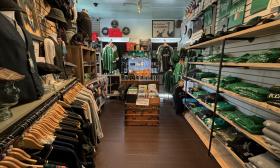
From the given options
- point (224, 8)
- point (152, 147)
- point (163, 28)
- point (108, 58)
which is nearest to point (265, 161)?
point (152, 147)

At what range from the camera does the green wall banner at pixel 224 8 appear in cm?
309

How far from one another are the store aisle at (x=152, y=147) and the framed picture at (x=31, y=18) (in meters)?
2.02

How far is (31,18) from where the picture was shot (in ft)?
7.01

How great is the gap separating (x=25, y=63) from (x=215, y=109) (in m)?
2.48

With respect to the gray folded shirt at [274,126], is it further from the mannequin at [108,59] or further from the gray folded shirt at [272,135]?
the mannequin at [108,59]

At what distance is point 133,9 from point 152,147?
5.32m

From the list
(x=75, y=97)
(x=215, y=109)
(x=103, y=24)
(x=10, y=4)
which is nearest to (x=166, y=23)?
(x=103, y=24)

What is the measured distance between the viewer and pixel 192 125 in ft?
12.6

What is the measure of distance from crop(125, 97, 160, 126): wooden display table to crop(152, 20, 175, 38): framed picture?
498 cm

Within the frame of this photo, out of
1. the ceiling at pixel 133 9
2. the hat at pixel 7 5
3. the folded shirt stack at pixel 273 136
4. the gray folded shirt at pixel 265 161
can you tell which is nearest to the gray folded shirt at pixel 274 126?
the folded shirt stack at pixel 273 136

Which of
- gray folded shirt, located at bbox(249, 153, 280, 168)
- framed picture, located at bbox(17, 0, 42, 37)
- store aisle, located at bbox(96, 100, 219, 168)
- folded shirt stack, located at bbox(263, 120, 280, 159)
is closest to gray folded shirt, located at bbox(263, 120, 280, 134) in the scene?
folded shirt stack, located at bbox(263, 120, 280, 159)

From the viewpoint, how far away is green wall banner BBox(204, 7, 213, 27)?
3862 mm

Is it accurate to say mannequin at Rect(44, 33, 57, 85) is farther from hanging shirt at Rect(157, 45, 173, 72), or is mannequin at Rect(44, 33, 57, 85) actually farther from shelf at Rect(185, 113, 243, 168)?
hanging shirt at Rect(157, 45, 173, 72)

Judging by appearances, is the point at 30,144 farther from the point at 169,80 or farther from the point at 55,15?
the point at 169,80
